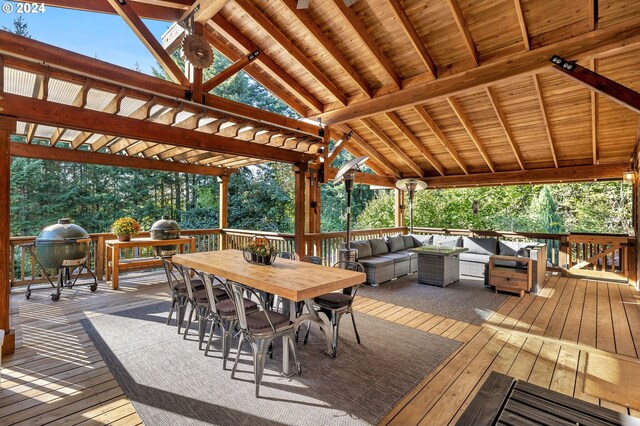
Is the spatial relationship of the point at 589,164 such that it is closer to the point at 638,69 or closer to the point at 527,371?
the point at 638,69

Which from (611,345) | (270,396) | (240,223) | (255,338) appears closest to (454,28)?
(611,345)

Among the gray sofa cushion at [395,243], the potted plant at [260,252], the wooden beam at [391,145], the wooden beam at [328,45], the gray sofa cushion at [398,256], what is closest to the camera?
the potted plant at [260,252]

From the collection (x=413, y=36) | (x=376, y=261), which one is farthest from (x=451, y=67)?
(x=376, y=261)

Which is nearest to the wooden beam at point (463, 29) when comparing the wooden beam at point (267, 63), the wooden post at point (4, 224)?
the wooden beam at point (267, 63)

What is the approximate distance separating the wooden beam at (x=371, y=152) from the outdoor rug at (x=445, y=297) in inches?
153

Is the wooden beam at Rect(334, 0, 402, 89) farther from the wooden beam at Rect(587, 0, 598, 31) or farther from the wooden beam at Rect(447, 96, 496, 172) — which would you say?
the wooden beam at Rect(587, 0, 598, 31)

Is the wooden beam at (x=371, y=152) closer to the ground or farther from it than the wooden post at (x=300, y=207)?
farther from it

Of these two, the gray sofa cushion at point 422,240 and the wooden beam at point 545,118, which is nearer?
the wooden beam at point 545,118

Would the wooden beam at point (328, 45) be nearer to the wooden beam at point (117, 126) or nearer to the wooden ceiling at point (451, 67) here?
the wooden ceiling at point (451, 67)

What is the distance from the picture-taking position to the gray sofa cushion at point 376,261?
238 inches

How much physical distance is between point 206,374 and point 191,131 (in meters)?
3.34

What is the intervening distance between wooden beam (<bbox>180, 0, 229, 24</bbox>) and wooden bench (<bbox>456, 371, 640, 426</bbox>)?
4901 mm

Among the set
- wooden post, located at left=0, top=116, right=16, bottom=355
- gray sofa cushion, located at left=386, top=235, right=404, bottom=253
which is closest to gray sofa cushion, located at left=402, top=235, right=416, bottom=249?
gray sofa cushion, located at left=386, top=235, right=404, bottom=253

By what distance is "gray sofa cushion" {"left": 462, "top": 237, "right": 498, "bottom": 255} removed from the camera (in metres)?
6.97
